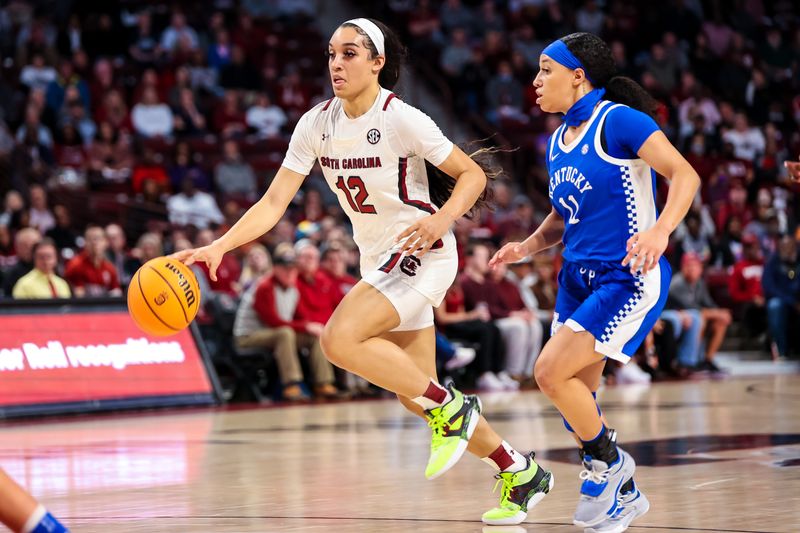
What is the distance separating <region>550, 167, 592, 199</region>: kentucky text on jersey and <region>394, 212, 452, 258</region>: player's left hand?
491 millimetres

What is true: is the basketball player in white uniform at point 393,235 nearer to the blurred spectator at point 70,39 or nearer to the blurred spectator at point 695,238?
the blurred spectator at point 695,238

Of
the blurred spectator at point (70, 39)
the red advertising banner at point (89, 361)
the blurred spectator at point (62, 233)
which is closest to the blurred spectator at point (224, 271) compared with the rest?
the blurred spectator at point (62, 233)

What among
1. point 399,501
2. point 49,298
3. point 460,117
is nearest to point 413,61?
point 460,117

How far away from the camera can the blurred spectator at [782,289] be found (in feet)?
52.6

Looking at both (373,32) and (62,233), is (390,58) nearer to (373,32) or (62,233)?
(373,32)

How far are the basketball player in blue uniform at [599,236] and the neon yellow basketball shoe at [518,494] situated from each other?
26 cm

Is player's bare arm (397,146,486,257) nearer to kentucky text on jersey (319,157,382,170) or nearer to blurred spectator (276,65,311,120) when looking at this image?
kentucky text on jersey (319,157,382,170)

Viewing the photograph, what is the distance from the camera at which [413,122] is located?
17.7 feet

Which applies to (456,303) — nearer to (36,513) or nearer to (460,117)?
(460,117)

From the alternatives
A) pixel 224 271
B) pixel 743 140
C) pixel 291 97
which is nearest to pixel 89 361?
pixel 224 271

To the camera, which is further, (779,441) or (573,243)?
(779,441)

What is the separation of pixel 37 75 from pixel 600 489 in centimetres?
1384

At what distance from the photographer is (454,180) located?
18.4 feet

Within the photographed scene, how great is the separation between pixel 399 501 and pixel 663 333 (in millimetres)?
9622
